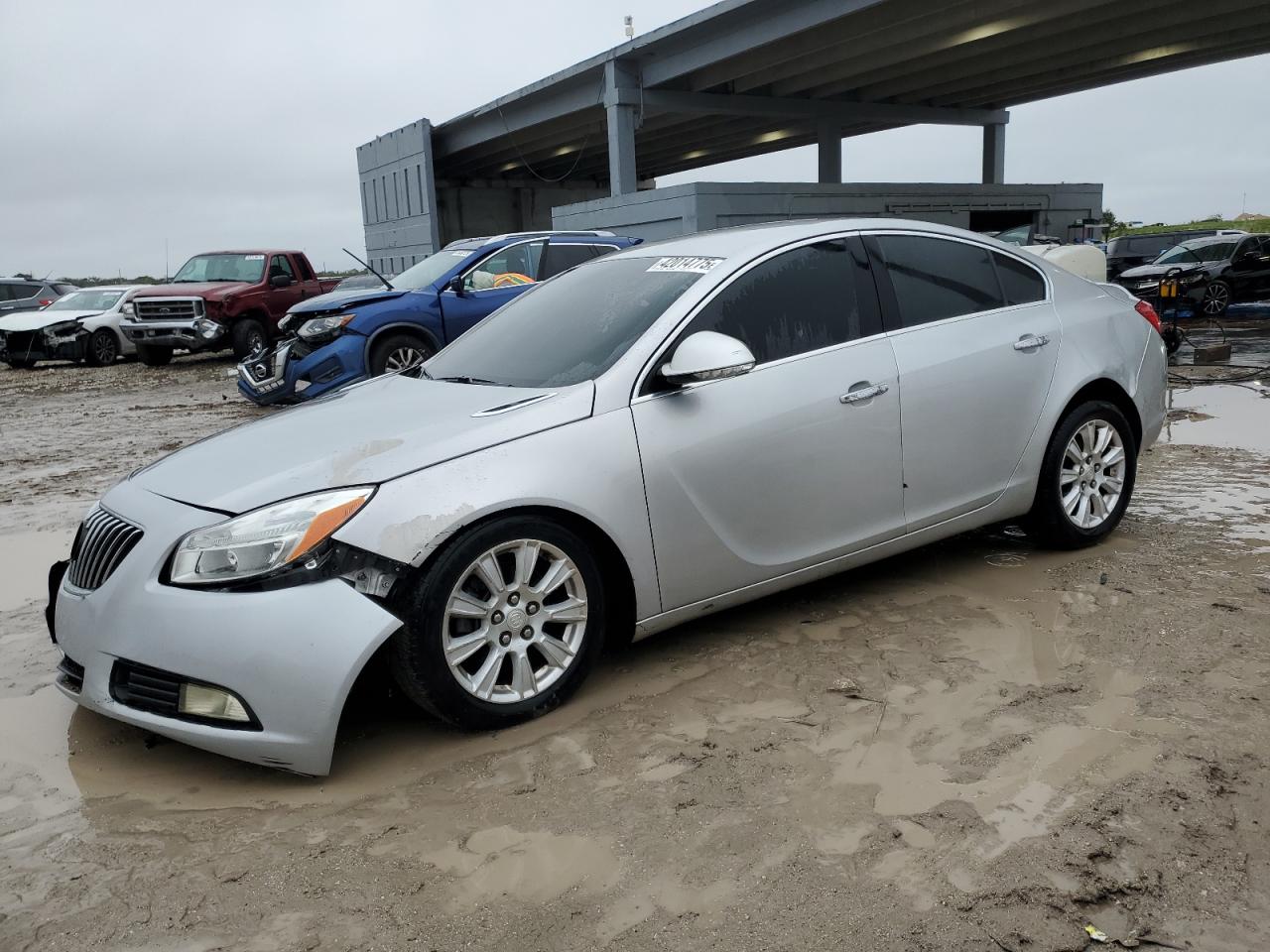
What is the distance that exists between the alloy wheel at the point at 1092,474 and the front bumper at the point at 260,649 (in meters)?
3.20

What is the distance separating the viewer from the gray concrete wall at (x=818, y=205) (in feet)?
60.5

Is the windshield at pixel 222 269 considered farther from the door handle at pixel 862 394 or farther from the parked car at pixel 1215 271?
the door handle at pixel 862 394

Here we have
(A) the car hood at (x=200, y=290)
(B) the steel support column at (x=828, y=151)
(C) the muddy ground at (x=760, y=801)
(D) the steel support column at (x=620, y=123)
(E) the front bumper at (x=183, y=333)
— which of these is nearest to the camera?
(C) the muddy ground at (x=760, y=801)

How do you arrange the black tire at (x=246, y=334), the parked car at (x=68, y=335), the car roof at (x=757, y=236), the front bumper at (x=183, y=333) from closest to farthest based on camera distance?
the car roof at (x=757, y=236)
the front bumper at (x=183, y=333)
the black tire at (x=246, y=334)
the parked car at (x=68, y=335)

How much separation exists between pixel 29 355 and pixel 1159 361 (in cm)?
1930

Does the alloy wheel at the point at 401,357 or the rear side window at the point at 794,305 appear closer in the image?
the rear side window at the point at 794,305

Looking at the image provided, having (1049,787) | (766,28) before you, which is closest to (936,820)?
A: (1049,787)

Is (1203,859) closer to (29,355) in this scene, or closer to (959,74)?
(29,355)

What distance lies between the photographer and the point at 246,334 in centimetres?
1755

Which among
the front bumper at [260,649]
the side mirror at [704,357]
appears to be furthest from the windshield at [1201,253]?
the front bumper at [260,649]

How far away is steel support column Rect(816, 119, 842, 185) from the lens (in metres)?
25.4

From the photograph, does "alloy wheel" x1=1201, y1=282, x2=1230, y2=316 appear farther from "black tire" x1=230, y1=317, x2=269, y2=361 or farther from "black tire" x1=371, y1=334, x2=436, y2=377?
"black tire" x1=230, y1=317, x2=269, y2=361

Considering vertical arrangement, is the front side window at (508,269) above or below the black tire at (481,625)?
above

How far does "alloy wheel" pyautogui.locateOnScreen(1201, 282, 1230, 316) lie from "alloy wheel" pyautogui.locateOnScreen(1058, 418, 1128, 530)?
611 inches
